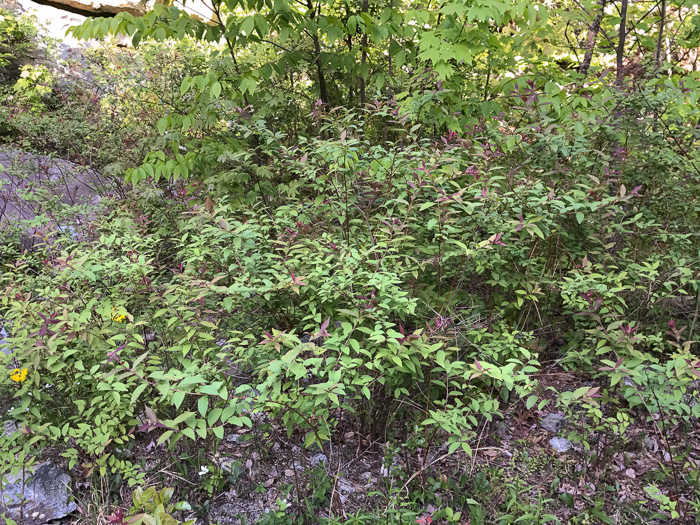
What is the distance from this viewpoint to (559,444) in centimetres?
279

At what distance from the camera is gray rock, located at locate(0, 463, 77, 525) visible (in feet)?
7.54

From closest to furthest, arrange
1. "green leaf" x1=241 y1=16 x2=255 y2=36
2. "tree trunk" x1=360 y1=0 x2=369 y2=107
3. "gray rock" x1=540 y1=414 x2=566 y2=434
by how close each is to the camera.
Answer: "gray rock" x1=540 y1=414 x2=566 y2=434 < "green leaf" x1=241 y1=16 x2=255 y2=36 < "tree trunk" x1=360 y1=0 x2=369 y2=107

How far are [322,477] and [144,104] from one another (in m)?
5.25

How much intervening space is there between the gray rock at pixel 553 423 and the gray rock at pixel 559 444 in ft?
0.25

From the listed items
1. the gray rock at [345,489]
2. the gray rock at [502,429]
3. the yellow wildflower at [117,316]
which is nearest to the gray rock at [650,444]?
the gray rock at [502,429]

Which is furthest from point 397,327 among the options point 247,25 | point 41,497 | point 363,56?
point 363,56

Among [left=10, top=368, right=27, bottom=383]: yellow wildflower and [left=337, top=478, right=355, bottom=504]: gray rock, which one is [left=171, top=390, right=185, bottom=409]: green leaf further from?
[left=337, top=478, right=355, bottom=504]: gray rock

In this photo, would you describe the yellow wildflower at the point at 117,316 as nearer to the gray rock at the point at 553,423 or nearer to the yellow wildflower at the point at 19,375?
the yellow wildflower at the point at 19,375

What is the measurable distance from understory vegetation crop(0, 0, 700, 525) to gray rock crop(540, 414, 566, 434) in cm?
4

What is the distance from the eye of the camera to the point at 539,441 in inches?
111

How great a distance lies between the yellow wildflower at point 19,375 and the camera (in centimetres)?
216

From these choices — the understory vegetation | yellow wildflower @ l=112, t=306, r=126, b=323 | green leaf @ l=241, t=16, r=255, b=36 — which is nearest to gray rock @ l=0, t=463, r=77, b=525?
the understory vegetation

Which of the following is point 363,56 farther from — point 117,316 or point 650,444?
point 650,444

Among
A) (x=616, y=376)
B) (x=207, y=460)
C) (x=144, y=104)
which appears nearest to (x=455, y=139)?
(x=616, y=376)
